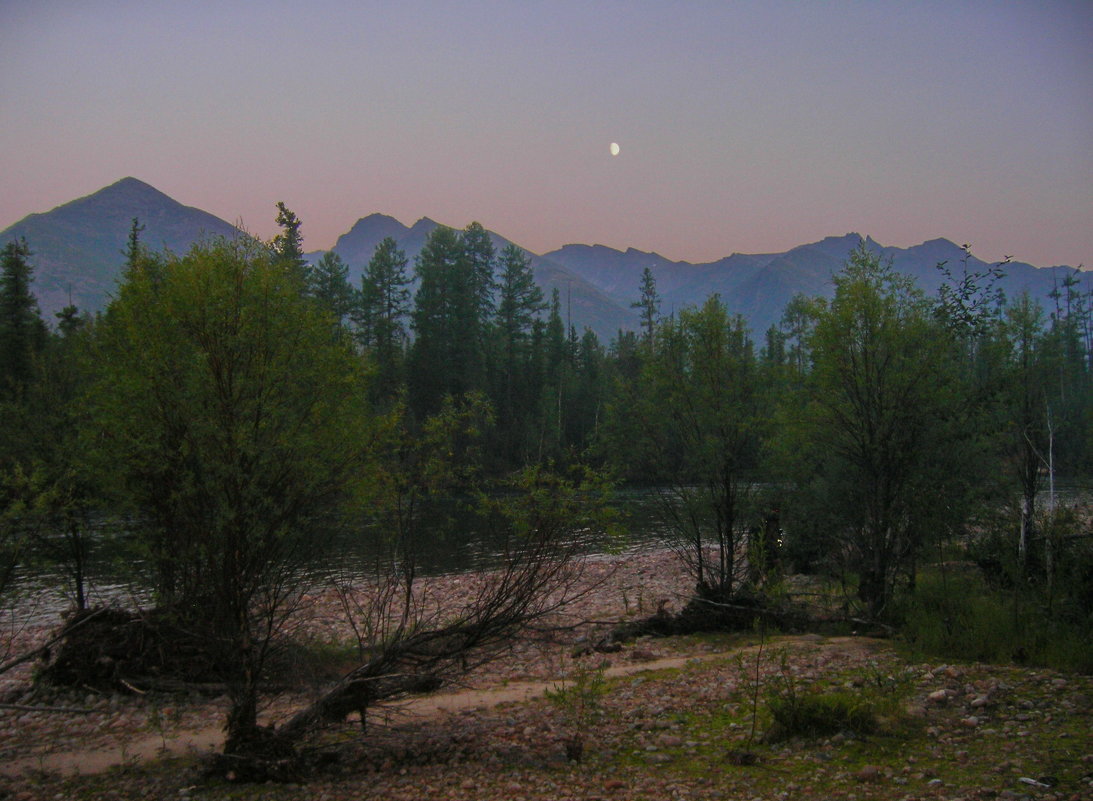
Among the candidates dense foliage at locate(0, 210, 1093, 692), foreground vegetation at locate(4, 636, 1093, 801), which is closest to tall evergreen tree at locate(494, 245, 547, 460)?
dense foliage at locate(0, 210, 1093, 692)

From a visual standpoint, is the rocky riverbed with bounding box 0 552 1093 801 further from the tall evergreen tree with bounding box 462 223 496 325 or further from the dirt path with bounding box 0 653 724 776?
the tall evergreen tree with bounding box 462 223 496 325

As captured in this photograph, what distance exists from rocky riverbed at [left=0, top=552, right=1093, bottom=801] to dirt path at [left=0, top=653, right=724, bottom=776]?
4 cm

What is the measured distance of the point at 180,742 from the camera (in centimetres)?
929

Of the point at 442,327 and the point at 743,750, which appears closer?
the point at 743,750

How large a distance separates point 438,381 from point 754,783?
5310cm

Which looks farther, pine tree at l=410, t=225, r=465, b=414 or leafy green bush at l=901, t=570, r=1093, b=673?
pine tree at l=410, t=225, r=465, b=414

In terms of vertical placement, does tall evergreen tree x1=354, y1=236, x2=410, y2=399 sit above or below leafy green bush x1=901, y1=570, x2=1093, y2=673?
above

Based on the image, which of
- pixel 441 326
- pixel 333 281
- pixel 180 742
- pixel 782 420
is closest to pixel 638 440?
pixel 782 420

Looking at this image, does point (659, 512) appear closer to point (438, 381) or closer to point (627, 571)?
point (627, 571)

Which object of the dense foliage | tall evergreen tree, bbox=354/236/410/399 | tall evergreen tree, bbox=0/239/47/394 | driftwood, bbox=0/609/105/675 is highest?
tall evergreen tree, bbox=354/236/410/399

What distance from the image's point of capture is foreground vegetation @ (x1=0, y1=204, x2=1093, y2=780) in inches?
311

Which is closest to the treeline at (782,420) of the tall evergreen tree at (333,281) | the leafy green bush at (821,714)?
the leafy green bush at (821,714)

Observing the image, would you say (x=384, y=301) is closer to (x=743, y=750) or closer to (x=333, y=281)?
(x=333, y=281)

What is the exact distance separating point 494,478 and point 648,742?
3829 millimetres
